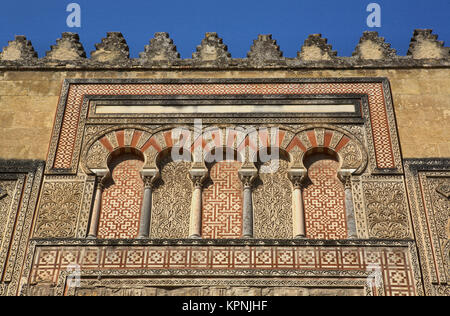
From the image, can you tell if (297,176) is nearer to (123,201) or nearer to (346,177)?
(346,177)

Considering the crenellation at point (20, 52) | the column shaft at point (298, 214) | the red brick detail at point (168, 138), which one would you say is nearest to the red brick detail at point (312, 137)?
the column shaft at point (298, 214)

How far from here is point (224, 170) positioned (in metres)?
7.57

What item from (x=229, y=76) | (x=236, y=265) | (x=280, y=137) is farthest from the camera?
(x=229, y=76)

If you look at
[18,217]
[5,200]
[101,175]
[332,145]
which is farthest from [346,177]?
[5,200]

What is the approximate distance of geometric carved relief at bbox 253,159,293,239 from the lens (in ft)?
23.4

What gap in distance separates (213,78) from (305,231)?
91.4 inches

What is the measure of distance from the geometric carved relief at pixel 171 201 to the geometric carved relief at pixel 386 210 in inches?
77.5

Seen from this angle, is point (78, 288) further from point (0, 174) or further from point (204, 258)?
point (0, 174)

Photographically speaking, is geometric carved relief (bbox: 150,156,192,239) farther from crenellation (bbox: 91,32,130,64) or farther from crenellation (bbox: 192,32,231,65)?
crenellation (bbox: 91,32,130,64)

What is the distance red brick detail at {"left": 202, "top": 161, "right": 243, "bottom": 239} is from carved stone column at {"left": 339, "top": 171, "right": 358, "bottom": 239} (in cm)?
114

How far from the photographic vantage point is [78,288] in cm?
666

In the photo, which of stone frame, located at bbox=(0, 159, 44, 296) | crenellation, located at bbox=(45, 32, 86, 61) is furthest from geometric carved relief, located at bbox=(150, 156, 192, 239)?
crenellation, located at bbox=(45, 32, 86, 61)

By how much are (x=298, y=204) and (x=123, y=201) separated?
6.32 ft
